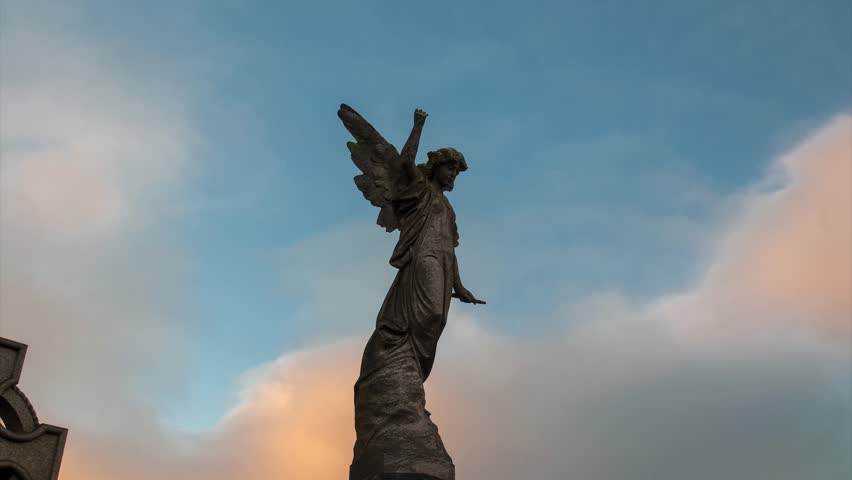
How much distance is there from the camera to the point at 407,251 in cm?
1306

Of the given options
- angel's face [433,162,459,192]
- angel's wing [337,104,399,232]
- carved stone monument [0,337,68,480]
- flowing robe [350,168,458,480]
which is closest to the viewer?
flowing robe [350,168,458,480]

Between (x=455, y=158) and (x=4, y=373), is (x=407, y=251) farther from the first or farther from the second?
(x=4, y=373)

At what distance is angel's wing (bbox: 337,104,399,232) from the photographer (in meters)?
Result: 13.5

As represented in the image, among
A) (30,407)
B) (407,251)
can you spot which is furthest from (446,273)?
(30,407)

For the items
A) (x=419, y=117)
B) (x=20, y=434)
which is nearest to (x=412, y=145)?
(x=419, y=117)

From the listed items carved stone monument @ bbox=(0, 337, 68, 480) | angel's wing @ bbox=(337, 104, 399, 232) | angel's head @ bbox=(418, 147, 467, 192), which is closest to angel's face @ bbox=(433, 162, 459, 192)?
angel's head @ bbox=(418, 147, 467, 192)

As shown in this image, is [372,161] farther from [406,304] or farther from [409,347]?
[409,347]

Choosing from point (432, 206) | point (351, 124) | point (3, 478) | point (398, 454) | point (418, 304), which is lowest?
point (398, 454)

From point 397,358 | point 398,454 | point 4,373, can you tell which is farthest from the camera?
point 4,373

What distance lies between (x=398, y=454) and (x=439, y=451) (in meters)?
0.44

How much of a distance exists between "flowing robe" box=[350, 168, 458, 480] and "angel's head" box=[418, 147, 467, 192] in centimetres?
14

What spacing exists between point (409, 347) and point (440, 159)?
247cm

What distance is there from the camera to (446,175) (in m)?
13.6

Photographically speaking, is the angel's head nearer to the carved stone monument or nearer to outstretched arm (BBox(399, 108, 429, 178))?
outstretched arm (BBox(399, 108, 429, 178))
